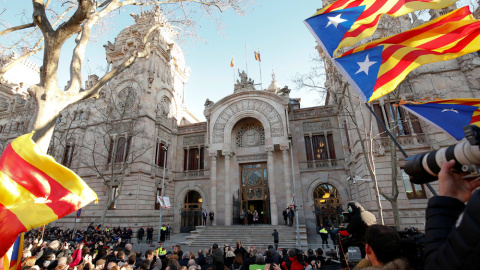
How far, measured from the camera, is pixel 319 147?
23.0 meters

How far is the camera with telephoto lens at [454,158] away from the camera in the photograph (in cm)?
123

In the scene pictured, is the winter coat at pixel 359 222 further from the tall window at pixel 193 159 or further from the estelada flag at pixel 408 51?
the tall window at pixel 193 159

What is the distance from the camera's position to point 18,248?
13.7 ft

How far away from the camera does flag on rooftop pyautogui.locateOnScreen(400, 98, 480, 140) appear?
4.45 m

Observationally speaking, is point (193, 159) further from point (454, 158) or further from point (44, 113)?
point (454, 158)

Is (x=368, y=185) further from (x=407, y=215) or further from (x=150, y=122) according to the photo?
(x=150, y=122)

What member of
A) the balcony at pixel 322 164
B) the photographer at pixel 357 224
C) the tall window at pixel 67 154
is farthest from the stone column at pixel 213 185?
the photographer at pixel 357 224

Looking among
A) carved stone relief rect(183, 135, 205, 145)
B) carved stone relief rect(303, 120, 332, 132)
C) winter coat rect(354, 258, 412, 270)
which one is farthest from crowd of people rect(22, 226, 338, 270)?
carved stone relief rect(183, 135, 205, 145)

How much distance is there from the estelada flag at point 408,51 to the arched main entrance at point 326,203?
1750 cm

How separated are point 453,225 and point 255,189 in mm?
22867

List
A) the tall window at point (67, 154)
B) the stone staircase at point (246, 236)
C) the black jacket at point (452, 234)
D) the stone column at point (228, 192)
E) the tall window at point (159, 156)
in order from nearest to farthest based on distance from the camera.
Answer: the black jacket at point (452, 234) < the stone staircase at point (246, 236) < the stone column at point (228, 192) < the tall window at point (159, 156) < the tall window at point (67, 154)

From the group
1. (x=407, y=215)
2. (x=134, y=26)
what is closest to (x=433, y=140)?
(x=407, y=215)

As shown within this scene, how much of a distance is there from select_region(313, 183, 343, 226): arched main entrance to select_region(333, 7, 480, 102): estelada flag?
689 inches

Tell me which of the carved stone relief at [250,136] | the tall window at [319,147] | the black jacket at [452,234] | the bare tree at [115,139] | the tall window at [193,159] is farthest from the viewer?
the tall window at [193,159]
